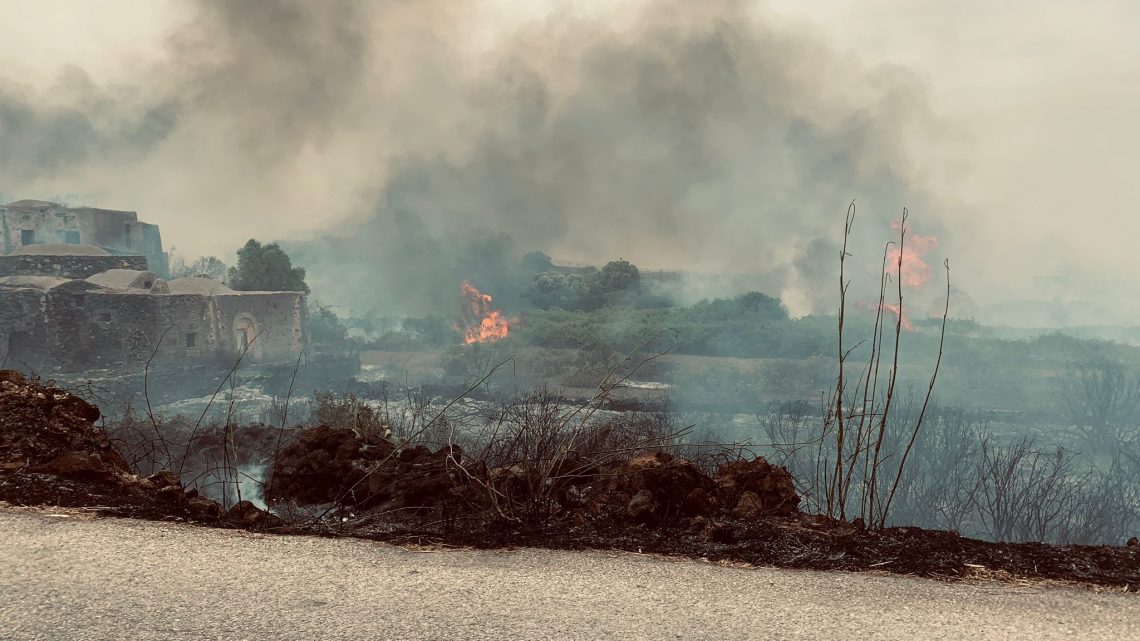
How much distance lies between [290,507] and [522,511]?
2844 mm

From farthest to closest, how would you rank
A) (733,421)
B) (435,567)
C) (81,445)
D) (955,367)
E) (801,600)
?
(955,367), (733,421), (81,445), (435,567), (801,600)

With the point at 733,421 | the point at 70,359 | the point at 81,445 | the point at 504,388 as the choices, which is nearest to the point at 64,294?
the point at 70,359

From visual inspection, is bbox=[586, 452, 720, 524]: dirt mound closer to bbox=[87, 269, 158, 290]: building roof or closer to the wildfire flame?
bbox=[87, 269, 158, 290]: building roof

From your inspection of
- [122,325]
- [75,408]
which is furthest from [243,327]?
[75,408]

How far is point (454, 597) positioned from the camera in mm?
4383

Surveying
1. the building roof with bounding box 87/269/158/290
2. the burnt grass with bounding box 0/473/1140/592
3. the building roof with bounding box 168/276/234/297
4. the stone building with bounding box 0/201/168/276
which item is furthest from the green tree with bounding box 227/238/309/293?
the burnt grass with bounding box 0/473/1140/592

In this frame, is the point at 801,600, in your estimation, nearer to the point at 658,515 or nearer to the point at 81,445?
the point at 658,515

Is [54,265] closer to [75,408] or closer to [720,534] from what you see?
[75,408]

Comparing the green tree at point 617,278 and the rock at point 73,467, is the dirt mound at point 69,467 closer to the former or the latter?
the rock at point 73,467

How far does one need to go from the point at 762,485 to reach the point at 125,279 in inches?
1762

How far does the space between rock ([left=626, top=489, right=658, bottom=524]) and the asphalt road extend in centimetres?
80

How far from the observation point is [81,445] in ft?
23.7

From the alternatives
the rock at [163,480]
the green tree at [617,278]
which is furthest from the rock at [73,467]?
the green tree at [617,278]

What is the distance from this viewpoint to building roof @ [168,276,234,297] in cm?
4401
